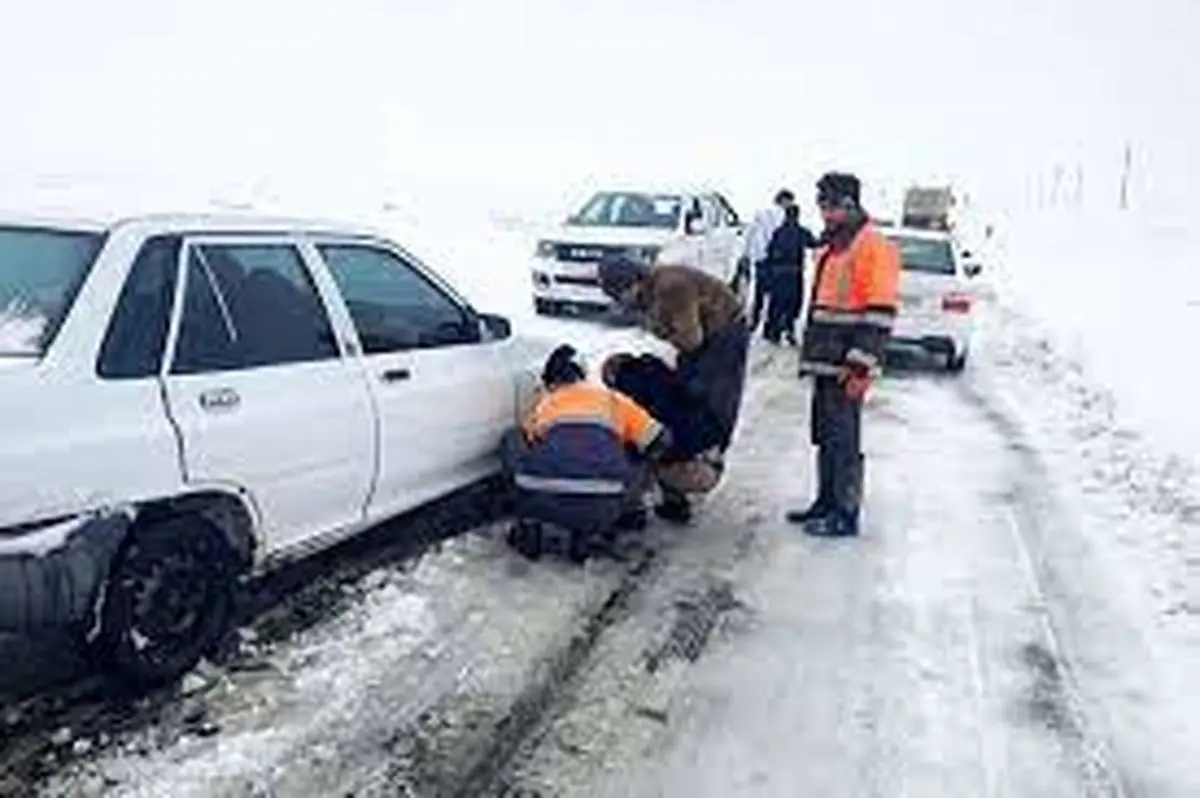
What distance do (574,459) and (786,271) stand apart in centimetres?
1004

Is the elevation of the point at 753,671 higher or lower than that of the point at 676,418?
lower

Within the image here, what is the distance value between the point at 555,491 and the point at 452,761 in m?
2.52

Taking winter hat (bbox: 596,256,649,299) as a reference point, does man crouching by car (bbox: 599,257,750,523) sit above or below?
below

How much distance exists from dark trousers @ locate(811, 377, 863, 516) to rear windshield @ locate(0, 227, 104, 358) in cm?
447

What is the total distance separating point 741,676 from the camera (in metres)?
6.28

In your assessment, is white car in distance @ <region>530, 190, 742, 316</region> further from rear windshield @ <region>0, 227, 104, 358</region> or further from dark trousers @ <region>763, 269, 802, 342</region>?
rear windshield @ <region>0, 227, 104, 358</region>

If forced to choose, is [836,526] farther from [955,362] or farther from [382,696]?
[955,362]

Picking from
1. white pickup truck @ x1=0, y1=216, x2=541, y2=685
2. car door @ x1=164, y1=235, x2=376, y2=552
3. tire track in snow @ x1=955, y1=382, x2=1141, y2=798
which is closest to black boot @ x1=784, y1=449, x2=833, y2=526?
tire track in snow @ x1=955, y1=382, x2=1141, y2=798

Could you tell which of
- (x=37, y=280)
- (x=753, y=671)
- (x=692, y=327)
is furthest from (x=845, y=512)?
(x=37, y=280)

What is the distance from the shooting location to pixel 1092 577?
26.3 feet

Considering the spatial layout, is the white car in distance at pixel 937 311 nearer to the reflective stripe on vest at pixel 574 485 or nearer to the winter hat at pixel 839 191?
the winter hat at pixel 839 191

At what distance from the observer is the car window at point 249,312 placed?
593 centimetres

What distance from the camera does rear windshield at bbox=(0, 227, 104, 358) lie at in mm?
5391

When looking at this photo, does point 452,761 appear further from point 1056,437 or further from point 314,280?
point 1056,437
